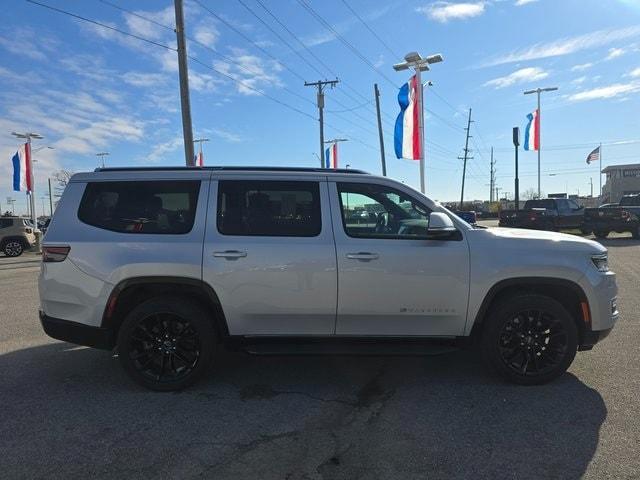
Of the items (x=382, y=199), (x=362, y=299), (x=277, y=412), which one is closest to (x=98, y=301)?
(x=277, y=412)

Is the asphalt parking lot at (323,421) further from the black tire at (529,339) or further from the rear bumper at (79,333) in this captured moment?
the rear bumper at (79,333)

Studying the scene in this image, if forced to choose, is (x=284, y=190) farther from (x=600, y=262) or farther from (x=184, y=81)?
(x=184, y=81)

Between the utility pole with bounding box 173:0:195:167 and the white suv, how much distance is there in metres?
12.5

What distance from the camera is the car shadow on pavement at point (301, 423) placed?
3453 millimetres

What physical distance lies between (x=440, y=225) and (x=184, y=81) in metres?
14.4

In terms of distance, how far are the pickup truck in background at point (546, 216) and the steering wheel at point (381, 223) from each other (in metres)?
19.6

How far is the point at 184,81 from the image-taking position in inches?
667

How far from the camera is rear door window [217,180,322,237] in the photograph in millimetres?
4750

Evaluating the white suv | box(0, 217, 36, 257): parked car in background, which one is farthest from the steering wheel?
box(0, 217, 36, 257): parked car in background

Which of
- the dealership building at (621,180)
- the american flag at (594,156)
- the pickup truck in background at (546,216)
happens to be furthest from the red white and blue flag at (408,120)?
the dealership building at (621,180)

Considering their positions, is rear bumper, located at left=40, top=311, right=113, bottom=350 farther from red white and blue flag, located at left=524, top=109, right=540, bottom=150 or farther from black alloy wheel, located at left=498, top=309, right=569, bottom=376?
red white and blue flag, located at left=524, top=109, right=540, bottom=150

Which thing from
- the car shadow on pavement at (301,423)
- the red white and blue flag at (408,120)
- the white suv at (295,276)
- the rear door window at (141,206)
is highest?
the red white and blue flag at (408,120)

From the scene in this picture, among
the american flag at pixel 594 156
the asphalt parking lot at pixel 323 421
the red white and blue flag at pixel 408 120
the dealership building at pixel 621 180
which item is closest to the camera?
the asphalt parking lot at pixel 323 421

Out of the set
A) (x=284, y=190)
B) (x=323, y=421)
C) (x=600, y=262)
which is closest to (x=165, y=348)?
(x=323, y=421)
